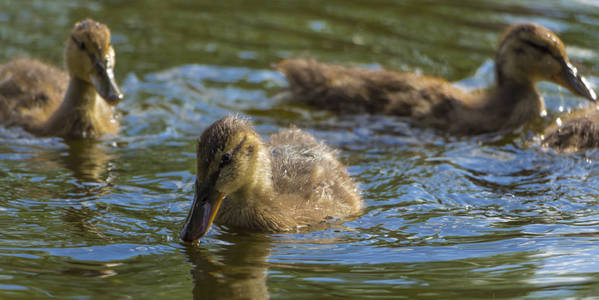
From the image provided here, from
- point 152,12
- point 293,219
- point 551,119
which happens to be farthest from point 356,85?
point 152,12

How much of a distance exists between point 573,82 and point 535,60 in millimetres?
477

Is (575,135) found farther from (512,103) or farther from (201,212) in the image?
(201,212)

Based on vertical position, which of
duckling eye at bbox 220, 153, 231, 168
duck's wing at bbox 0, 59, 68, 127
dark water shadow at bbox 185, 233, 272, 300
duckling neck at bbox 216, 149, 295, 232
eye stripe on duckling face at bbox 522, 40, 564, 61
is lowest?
dark water shadow at bbox 185, 233, 272, 300

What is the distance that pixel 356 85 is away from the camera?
29.6ft

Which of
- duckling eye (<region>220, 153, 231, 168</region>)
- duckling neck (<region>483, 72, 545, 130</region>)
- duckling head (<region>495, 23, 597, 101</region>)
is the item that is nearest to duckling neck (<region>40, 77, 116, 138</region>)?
duckling eye (<region>220, 153, 231, 168</region>)

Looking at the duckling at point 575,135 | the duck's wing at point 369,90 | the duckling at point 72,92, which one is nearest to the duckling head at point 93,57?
the duckling at point 72,92

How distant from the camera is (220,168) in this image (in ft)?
17.9

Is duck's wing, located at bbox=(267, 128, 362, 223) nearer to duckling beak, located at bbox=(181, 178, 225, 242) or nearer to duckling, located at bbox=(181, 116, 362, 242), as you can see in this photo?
duckling, located at bbox=(181, 116, 362, 242)

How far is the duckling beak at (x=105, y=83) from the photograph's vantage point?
7.57 m

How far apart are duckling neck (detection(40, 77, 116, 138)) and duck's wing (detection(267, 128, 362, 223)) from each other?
2.27 m

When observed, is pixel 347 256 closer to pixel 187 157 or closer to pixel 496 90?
pixel 187 157

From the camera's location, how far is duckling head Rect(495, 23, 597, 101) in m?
8.34

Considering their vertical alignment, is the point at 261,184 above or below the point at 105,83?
below

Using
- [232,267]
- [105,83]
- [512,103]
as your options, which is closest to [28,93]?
[105,83]
